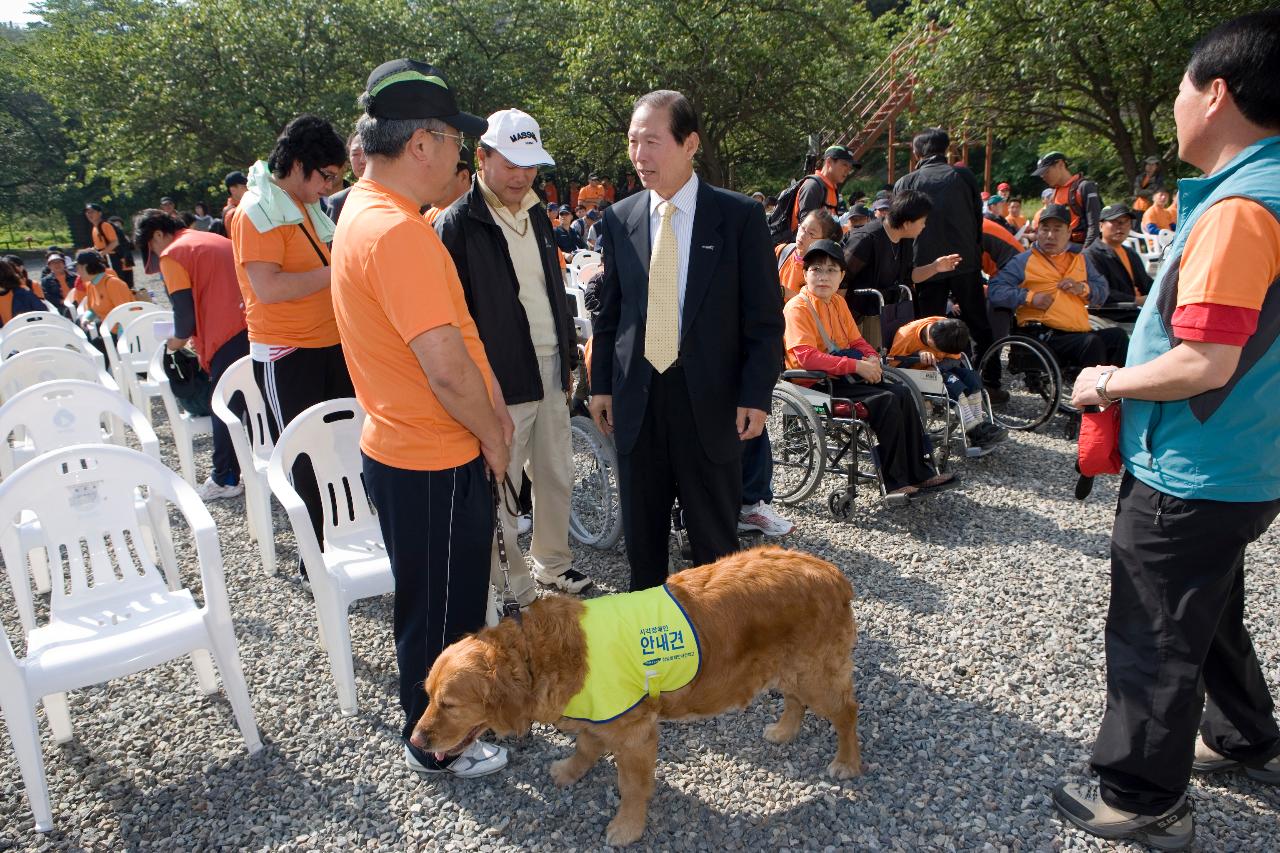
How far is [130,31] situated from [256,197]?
24336mm

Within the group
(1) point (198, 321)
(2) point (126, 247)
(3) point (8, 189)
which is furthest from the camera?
(3) point (8, 189)

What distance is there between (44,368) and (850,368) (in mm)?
5569

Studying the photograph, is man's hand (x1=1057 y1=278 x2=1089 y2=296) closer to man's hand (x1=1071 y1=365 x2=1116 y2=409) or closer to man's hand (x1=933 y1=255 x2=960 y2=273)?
man's hand (x1=933 y1=255 x2=960 y2=273)

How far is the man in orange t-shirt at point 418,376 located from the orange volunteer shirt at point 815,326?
8.96 ft

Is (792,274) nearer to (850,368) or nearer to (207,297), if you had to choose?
(850,368)

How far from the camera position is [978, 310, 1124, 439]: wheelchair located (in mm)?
5914

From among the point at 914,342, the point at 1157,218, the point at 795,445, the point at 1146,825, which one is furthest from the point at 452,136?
the point at 1157,218

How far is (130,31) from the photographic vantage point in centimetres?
2167

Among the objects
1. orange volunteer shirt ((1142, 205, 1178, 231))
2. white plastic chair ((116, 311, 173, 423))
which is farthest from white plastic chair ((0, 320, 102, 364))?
orange volunteer shirt ((1142, 205, 1178, 231))

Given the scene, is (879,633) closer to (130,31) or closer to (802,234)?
(802,234)

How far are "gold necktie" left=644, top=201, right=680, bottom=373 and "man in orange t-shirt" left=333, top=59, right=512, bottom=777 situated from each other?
2.50ft

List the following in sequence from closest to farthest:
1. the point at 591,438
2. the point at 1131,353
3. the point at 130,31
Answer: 1. the point at 1131,353
2. the point at 591,438
3. the point at 130,31

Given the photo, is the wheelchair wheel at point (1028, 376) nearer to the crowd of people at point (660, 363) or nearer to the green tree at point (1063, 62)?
the crowd of people at point (660, 363)

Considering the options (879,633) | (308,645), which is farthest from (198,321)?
(879,633)
